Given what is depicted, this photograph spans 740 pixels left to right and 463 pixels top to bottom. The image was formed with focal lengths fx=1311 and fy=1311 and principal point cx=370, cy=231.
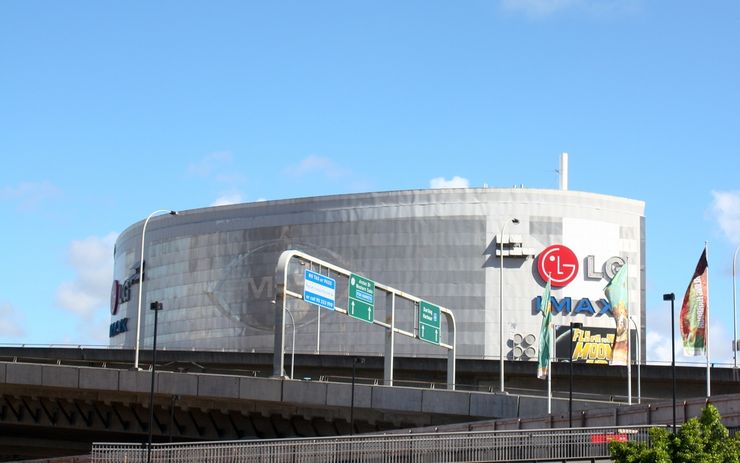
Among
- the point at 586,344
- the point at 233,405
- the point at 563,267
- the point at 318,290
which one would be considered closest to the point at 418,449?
the point at 318,290

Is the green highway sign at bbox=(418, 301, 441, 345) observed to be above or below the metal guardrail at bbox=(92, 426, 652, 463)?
above

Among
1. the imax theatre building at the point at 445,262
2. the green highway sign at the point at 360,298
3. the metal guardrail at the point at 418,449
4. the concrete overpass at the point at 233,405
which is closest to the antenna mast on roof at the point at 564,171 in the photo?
the imax theatre building at the point at 445,262

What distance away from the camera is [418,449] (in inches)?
2116

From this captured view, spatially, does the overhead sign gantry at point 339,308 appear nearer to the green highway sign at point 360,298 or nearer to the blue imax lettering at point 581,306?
the green highway sign at point 360,298

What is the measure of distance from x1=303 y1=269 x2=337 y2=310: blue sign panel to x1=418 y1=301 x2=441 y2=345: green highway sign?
33.8ft

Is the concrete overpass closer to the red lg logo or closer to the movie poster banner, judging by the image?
the movie poster banner

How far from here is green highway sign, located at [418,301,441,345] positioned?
80088 millimetres

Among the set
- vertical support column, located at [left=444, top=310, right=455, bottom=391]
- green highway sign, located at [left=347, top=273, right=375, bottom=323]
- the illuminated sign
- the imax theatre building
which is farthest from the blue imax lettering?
the illuminated sign

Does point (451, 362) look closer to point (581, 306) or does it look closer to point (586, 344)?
point (586, 344)

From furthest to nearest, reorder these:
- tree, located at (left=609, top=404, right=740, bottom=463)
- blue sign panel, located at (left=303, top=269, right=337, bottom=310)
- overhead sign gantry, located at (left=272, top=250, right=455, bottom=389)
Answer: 1. blue sign panel, located at (left=303, top=269, right=337, bottom=310)
2. overhead sign gantry, located at (left=272, top=250, right=455, bottom=389)
3. tree, located at (left=609, top=404, right=740, bottom=463)

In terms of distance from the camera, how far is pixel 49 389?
3027 inches

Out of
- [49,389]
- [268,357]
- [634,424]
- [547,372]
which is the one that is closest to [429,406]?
[547,372]

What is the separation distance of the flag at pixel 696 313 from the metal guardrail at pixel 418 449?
1693 centimetres

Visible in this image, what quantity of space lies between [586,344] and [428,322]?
3676 centimetres
